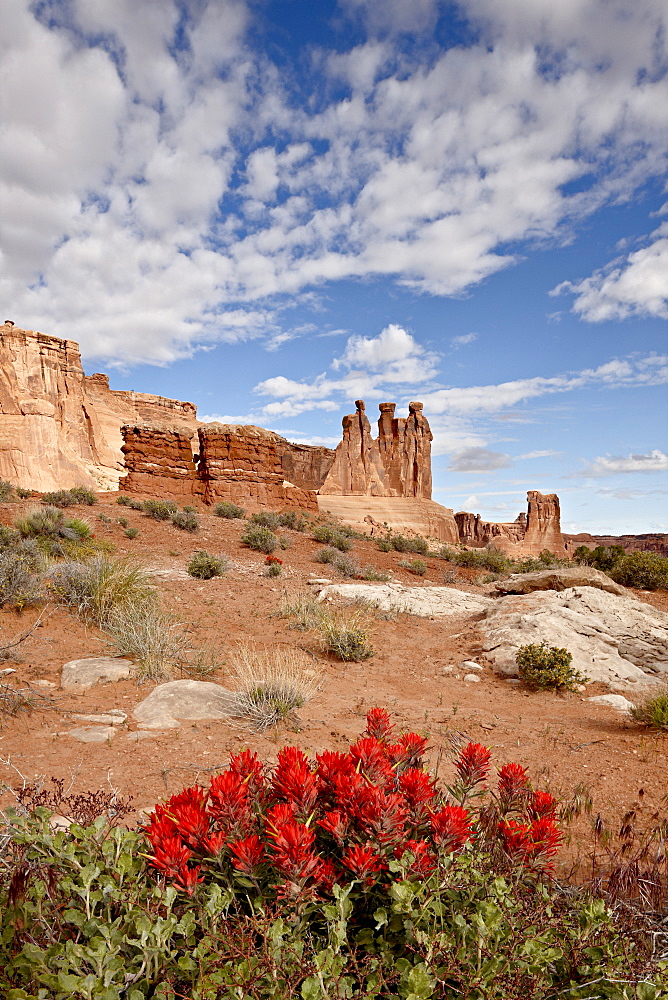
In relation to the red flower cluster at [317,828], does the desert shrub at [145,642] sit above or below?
below

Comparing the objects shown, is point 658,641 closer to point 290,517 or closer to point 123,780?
point 123,780

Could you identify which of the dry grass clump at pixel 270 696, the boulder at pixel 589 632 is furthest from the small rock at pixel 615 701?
the dry grass clump at pixel 270 696

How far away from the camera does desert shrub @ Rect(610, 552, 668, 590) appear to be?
12785 millimetres

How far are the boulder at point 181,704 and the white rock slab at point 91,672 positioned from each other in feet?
2.17

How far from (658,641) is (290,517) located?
12.8 metres

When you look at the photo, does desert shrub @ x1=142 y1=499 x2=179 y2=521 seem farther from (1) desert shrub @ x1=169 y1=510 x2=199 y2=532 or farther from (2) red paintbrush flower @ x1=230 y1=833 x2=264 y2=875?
(2) red paintbrush flower @ x1=230 y1=833 x2=264 y2=875

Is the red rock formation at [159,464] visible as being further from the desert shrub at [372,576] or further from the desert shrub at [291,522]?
the desert shrub at [372,576]

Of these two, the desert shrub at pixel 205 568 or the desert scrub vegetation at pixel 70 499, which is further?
the desert scrub vegetation at pixel 70 499

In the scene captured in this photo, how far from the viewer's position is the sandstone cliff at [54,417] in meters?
28.2

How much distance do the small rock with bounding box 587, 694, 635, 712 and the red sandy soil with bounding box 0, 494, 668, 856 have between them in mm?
144

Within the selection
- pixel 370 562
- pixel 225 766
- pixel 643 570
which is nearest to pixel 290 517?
pixel 370 562

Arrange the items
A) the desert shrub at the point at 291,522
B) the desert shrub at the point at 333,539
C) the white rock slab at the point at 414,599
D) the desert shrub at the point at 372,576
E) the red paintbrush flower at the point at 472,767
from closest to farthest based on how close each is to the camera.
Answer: the red paintbrush flower at the point at 472,767
the white rock slab at the point at 414,599
the desert shrub at the point at 372,576
the desert shrub at the point at 333,539
the desert shrub at the point at 291,522

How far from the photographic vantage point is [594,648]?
7.18 metres

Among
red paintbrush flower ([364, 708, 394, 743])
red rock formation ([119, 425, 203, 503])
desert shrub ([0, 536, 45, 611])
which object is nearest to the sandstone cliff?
red rock formation ([119, 425, 203, 503])
